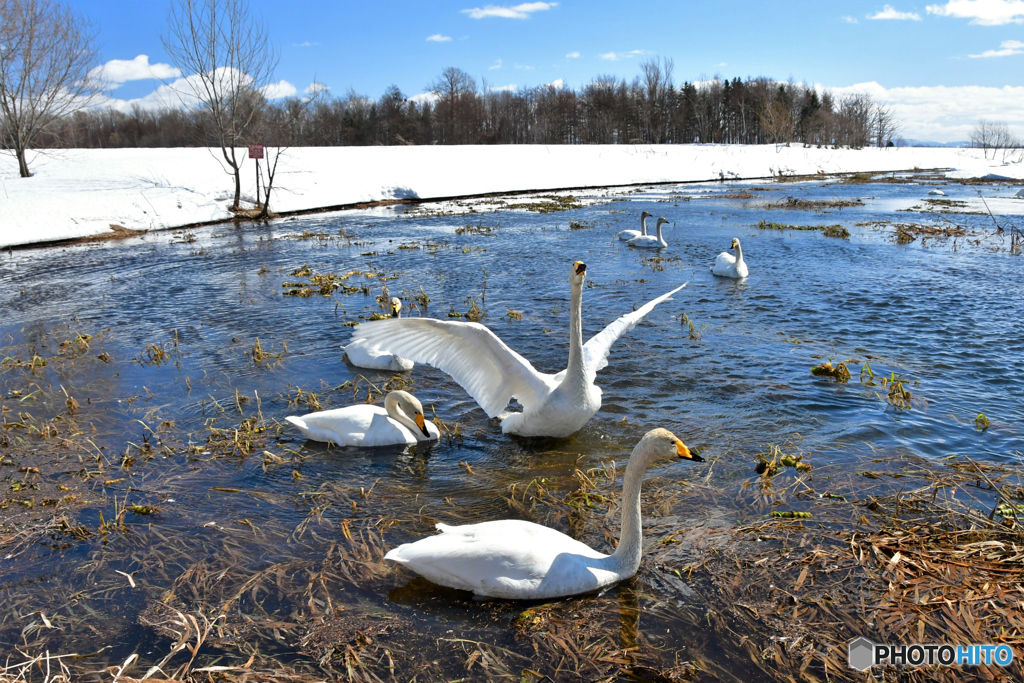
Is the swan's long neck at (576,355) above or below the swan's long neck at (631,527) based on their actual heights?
above

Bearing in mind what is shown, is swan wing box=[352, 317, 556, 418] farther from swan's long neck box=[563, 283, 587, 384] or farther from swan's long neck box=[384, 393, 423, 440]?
swan's long neck box=[384, 393, 423, 440]

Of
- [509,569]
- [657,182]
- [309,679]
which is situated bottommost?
[309,679]

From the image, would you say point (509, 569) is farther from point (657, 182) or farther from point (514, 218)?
point (657, 182)

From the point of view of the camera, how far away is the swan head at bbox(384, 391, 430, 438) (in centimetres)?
591

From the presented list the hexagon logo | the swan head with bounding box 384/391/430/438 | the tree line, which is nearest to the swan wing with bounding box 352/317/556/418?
the swan head with bounding box 384/391/430/438

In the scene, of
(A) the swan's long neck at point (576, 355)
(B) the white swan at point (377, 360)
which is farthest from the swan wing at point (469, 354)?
(B) the white swan at point (377, 360)

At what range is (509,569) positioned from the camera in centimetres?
366

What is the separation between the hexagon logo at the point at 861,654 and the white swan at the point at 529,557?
1191 mm

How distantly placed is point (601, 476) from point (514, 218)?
19.9 metres

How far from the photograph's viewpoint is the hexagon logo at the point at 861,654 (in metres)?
3.21

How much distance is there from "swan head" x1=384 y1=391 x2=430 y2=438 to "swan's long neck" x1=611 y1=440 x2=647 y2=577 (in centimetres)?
249

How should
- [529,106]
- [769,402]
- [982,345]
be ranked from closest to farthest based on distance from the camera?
[769,402] → [982,345] → [529,106]

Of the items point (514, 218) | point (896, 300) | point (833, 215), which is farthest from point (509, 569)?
point (833, 215)

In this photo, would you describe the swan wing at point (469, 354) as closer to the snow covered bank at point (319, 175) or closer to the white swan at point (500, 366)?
the white swan at point (500, 366)
